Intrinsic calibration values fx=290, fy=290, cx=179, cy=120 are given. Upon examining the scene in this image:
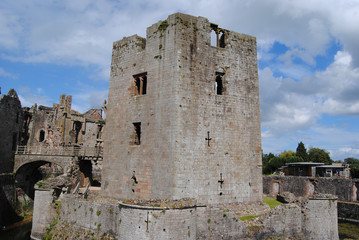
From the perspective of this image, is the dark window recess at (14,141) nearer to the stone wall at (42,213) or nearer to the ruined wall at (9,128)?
the ruined wall at (9,128)

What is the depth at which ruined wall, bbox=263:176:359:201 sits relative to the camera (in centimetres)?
2723

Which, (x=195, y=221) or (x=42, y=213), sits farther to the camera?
(x=42, y=213)

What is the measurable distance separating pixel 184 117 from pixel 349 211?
764 inches

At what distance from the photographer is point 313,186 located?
30.0m

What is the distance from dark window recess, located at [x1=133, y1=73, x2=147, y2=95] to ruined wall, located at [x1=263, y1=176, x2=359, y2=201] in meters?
21.2

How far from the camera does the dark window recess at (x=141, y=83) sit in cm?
1515

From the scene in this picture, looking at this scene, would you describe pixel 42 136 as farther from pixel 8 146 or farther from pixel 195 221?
pixel 195 221

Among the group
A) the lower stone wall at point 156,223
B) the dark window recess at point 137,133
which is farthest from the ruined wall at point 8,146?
the lower stone wall at point 156,223

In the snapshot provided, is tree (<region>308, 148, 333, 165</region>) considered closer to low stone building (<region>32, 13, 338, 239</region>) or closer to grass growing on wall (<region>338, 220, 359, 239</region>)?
grass growing on wall (<region>338, 220, 359, 239</region>)

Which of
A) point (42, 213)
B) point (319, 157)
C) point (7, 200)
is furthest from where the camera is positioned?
point (319, 157)

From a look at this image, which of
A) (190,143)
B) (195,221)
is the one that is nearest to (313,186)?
(190,143)

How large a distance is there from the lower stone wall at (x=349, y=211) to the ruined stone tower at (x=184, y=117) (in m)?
13.9

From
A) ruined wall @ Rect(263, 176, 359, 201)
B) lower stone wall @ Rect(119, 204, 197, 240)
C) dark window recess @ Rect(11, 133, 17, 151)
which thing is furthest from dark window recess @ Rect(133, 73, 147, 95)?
ruined wall @ Rect(263, 176, 359, 201)

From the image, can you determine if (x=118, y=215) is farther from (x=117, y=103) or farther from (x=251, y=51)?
(x=251, y=51)
